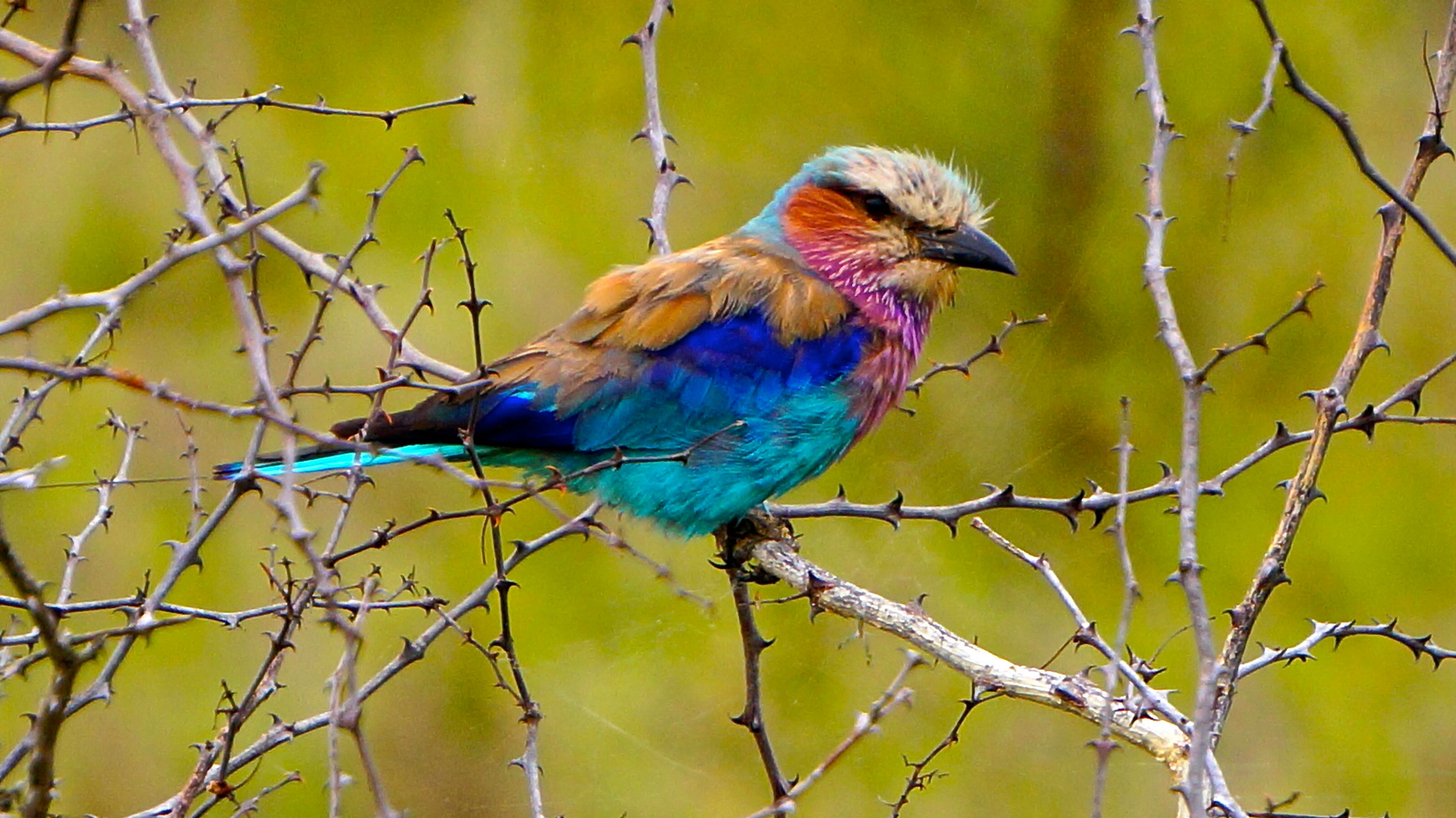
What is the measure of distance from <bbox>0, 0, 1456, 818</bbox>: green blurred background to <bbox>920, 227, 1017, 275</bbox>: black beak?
136 centimetres

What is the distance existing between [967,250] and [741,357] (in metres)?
0.55

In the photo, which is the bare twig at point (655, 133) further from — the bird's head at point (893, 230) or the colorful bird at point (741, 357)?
the bird's head at point (893, 230)

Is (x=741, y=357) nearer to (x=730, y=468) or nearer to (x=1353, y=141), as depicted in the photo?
(x=730, y=468)

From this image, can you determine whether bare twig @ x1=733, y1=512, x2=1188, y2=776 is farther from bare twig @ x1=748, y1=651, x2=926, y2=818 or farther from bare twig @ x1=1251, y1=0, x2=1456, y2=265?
bare twig @ x1=1251, y1=0, x2=1456, y2=265

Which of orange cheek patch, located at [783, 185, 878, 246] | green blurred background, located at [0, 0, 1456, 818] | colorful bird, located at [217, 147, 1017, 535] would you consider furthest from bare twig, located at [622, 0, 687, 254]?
green blurred background, located at [0, 0, 1456, 818]

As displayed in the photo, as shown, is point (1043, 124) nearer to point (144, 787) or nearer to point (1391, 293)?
point (1391, 293)

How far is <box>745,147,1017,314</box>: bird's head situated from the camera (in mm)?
3197

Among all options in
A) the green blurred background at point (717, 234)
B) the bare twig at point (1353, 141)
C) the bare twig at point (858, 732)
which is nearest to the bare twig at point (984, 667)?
the bare twig at point (858, 732)

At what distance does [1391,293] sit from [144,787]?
169 inches

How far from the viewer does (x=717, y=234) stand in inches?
181

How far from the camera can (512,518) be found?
4.54m

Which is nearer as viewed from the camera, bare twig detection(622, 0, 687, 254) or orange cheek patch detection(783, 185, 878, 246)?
bare twig detection(622, 0, 687, 254)

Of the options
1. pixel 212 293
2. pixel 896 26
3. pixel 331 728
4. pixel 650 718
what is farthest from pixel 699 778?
pixel 331 728

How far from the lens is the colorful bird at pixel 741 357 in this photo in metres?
3.07
